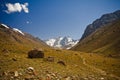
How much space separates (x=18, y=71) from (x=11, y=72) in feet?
3.14

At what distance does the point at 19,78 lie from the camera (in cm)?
2139

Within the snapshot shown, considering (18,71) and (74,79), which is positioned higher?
(18,71)

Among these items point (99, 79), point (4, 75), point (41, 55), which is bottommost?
point (99, 79)

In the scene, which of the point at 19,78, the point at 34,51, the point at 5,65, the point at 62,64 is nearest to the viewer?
the point at 19,78

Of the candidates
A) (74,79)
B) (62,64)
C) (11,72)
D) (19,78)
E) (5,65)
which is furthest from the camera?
(62,64)

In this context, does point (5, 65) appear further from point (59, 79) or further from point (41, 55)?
point (41, 55)

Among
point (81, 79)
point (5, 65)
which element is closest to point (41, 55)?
point (5, 65)

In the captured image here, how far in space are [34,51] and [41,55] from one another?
5.89 feet

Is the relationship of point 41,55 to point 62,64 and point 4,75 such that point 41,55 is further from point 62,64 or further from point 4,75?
point 4,75

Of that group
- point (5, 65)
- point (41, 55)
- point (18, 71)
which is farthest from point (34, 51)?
point (18, 71)

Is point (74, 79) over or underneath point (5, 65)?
underneath

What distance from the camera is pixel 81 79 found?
2548cm

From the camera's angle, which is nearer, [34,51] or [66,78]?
[66,78]

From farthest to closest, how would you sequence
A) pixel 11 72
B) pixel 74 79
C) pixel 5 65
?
1. pixel 5 65
2. pixel 74 79
3. pixel 11 72
